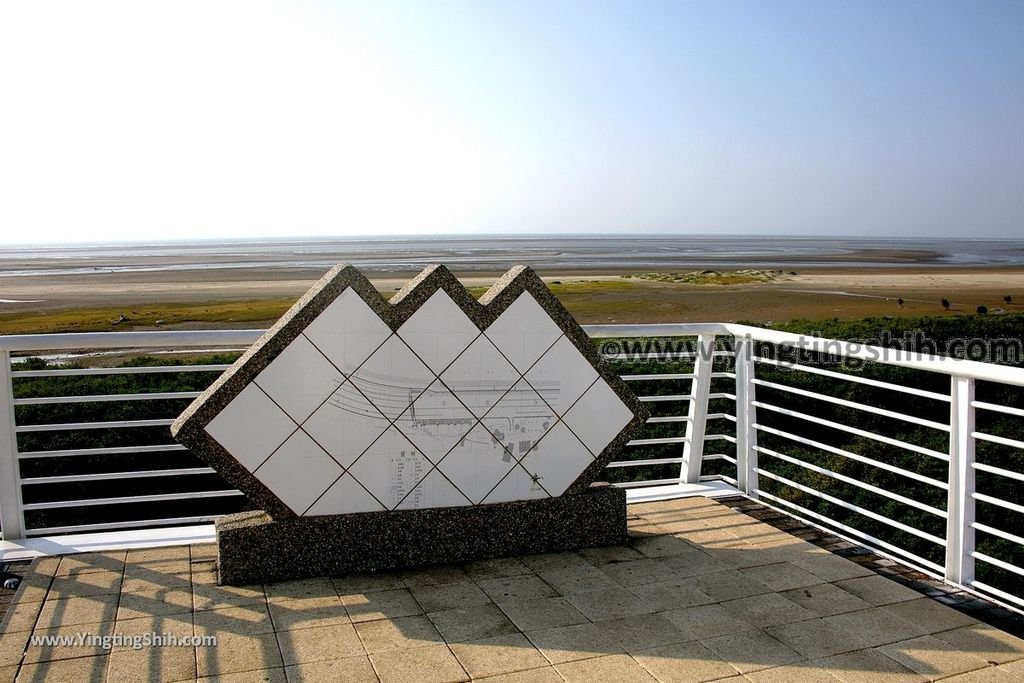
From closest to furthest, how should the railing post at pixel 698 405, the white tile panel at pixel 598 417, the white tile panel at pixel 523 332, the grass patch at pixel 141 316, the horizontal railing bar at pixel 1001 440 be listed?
the horizontal railing bar at pixel 1001 440
the white tile panel at pixel 523 332
the white tile panel at pixel 598 417
the railing post at pixel 698 405
the grass patch at pixel 141 316

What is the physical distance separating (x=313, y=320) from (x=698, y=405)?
9.03 feet

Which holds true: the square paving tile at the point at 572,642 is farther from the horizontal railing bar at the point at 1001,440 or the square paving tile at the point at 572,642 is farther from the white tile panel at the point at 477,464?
the horizontal railing bar at the point at 1001,440

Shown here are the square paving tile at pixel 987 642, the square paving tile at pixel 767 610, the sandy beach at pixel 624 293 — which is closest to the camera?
the square paving tile at pixel 987 642

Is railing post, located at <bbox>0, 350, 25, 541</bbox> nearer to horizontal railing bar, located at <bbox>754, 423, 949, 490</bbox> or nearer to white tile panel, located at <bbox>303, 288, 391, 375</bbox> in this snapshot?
white tile panel, located at <bbox>303, 288, 391, 375</bbox>

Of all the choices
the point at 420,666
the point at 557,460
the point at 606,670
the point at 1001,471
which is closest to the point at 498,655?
the point at 420,666

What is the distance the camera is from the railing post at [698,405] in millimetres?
5566

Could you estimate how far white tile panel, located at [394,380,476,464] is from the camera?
4270mm

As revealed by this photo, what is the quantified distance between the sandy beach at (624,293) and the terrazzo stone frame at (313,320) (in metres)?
24.7

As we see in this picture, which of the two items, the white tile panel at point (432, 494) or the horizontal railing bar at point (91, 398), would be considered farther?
the horizontal railing bar at point (91, 398)

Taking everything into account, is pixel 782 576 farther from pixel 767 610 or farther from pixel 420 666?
pixel 420 666

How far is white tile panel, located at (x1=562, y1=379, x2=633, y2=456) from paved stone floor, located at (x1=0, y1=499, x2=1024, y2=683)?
23.9 inches

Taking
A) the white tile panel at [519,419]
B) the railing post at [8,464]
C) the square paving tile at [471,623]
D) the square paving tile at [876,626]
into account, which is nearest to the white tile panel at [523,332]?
the white tile panel at [519,419]

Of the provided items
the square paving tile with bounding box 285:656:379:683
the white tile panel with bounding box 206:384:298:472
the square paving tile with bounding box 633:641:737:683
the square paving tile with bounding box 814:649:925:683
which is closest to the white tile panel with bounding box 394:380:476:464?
the white tile panel with bounding box 206:384:298:472

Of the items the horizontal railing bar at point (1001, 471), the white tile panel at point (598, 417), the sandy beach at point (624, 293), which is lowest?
the sandy beach at point (624, 293)
